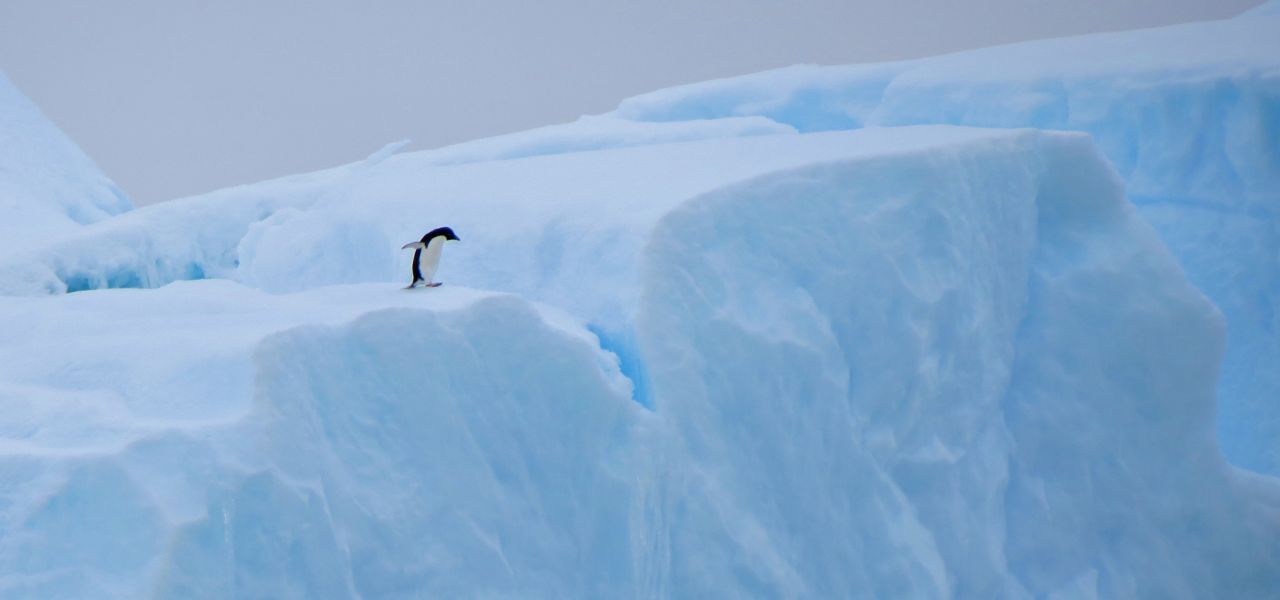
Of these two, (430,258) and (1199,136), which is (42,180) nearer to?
(430,258)

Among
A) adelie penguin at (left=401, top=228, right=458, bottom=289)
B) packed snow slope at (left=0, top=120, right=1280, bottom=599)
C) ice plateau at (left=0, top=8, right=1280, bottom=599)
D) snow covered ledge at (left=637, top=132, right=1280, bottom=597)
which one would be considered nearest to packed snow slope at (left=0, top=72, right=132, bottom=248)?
ice plateau at (left=0, top=8, right=1280, bottom=599)

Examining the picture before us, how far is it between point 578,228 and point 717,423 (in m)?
0.91

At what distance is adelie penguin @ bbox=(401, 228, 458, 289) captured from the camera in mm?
3727

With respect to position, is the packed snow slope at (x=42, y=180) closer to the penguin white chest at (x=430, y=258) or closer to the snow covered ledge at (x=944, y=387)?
the penguin white chest at (x=430, y=258)

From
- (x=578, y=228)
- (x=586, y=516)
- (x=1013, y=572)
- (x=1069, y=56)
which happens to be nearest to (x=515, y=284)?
(x=578, y=228)

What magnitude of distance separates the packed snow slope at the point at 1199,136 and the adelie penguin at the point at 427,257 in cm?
409

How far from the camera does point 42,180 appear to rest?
27.8ft

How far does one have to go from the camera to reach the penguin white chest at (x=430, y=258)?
3.73 metres

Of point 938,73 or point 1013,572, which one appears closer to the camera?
point 1013,572

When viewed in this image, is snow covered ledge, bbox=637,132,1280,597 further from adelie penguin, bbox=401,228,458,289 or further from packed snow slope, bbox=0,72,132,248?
packed snow slope, bbox=0,72,132,248

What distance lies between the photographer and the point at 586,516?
3432 millimetres

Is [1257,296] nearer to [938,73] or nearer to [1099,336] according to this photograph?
[1099,336]

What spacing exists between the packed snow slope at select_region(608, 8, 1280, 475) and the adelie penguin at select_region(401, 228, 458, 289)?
13.4ft

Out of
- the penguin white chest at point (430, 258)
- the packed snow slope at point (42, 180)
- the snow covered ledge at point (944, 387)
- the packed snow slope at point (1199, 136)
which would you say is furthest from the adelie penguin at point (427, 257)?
the packed snow slope at point (42, 180)
